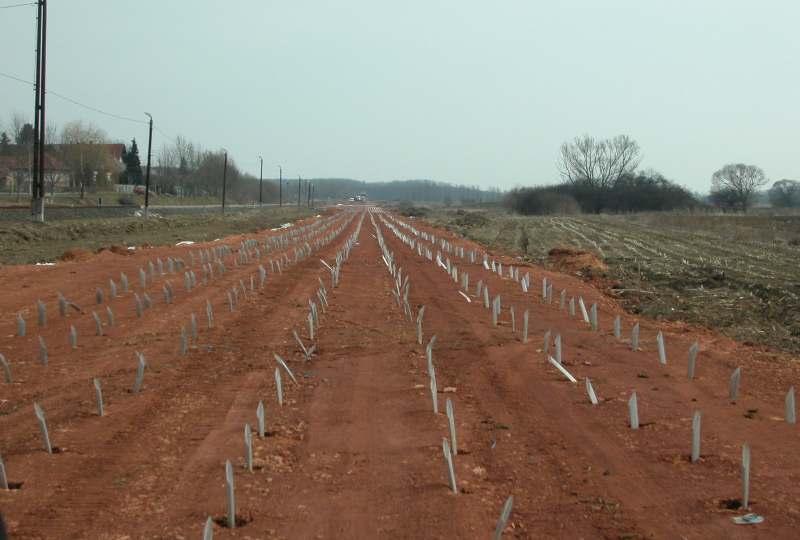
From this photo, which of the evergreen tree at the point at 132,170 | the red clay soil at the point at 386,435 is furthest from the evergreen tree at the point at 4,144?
the red clay soil at the point at 386,435

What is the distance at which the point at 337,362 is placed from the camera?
8555mm

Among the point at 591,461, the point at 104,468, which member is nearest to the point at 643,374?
the point at 591,461

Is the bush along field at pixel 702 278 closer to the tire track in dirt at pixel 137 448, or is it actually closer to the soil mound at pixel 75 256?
the tire track in dirt at pixel 137 448

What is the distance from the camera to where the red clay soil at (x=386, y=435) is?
439 cm

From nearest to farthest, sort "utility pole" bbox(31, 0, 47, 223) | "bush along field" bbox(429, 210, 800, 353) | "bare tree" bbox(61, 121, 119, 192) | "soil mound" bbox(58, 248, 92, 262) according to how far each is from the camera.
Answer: "bush along field" bbox(429, 210, 800, 353) < "soil mound" bbox(58, 248, 92, 262) < "utility pole" bbox(31, 0, 47, 223) < "bare tree" bbox(61, 121, 119, 192)

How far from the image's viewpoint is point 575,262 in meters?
22.2

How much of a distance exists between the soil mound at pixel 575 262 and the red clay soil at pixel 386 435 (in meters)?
9.49

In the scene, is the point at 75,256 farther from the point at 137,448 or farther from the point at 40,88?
the point at 137,448

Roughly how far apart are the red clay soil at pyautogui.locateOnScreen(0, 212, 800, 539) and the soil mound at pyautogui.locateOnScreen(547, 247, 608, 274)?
374 inches

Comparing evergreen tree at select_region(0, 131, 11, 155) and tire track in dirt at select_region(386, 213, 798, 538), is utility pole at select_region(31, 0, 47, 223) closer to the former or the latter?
tire track in dirt at select_region(386, 213, 798, 538)

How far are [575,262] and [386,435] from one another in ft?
56.1

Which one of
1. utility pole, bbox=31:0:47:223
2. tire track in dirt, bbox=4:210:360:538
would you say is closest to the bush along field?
tire track in dirt, bbox=4:210:360:538

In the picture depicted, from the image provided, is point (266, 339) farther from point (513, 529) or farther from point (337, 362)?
point (513, 529)

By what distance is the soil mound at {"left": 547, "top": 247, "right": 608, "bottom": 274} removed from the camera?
20578mm
